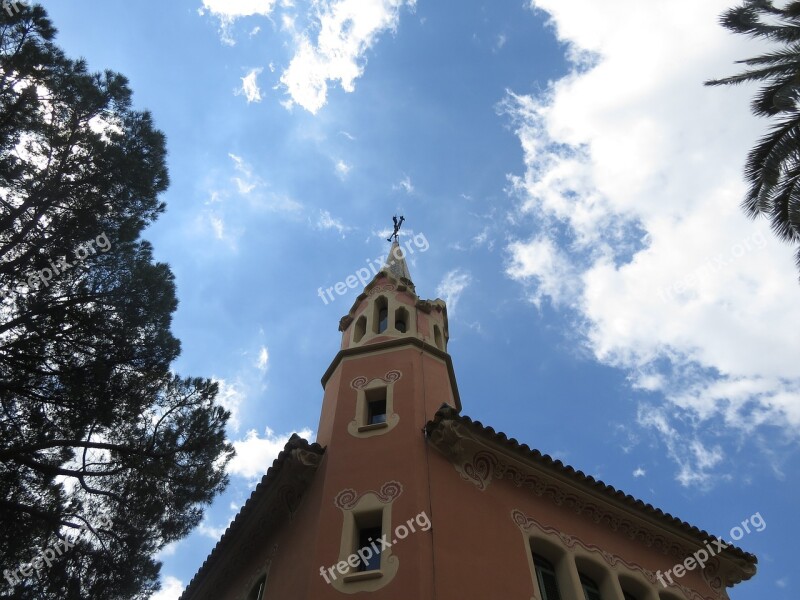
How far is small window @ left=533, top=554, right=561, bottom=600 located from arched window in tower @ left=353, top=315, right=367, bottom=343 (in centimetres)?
821

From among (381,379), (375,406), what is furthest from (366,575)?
(381,379)

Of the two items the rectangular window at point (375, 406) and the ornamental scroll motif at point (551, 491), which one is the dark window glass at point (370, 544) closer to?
the ornamental scroll motif at point (551, 491)

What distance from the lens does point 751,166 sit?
1497cm

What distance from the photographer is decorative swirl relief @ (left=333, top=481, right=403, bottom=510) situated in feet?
43.1

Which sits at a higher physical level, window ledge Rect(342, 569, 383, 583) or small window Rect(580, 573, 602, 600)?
small window Rect(580, 573, 602, 600)

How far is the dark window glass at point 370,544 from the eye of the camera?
39.5ft

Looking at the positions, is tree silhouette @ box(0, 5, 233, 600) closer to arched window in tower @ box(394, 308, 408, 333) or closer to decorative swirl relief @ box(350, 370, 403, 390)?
decorative swirl relief @ box(350, 370, 403, 390)

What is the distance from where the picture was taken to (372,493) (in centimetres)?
1333

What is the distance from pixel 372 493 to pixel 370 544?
3.48 feet

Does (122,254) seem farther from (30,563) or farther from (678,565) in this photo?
(678,565)

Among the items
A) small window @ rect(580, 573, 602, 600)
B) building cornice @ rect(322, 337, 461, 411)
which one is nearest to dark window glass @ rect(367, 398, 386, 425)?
building cornice @ rect(322, 337, 461, 411)

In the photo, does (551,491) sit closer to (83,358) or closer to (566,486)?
(566,486)

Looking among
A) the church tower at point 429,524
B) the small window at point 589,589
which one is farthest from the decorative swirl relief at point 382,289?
the small window at point 589,589

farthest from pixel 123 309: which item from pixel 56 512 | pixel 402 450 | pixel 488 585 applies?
pixel 488 585
